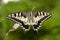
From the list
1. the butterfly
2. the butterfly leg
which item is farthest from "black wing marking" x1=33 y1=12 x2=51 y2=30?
the butterfly leg

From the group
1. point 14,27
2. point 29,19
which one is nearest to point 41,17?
point 29,19

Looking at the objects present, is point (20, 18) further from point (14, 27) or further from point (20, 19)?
point (14, 27)

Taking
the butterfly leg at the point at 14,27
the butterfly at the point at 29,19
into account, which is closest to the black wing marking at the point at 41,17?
the butterfly at the point at 29,19

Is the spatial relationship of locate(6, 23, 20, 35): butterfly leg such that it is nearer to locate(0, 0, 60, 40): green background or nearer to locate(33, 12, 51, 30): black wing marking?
locate(0, 0, 60, 40): green background

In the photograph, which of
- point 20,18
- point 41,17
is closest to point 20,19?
point 20,18

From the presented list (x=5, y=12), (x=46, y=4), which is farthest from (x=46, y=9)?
(x=5, y=12)

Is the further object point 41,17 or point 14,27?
point 14,27
